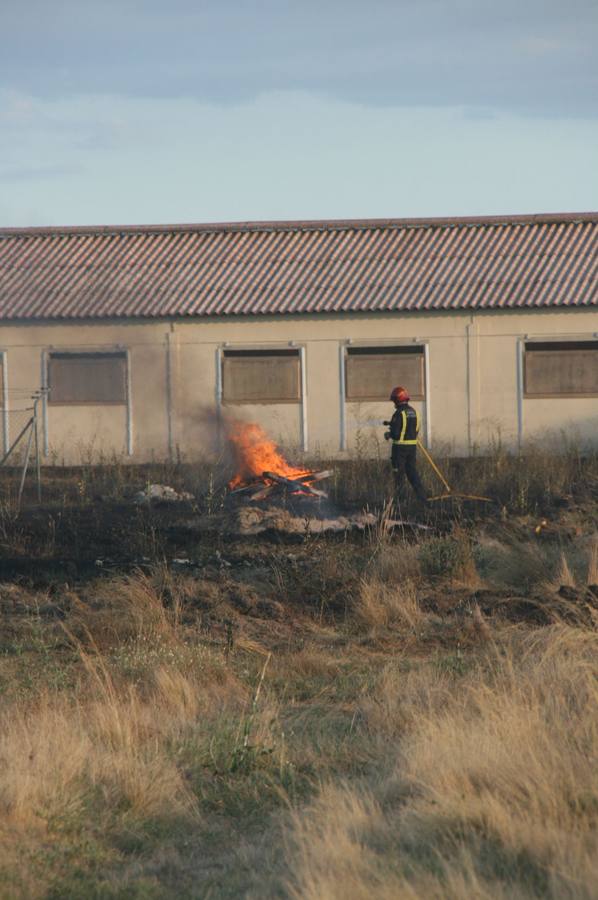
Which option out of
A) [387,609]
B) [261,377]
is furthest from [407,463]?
[387,609]

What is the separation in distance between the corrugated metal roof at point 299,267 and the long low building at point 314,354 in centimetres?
6

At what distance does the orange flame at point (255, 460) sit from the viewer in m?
19.1

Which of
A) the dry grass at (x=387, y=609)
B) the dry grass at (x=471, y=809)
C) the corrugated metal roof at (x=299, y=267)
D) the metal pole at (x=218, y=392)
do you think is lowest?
the dry grass at (x=471, y=809)

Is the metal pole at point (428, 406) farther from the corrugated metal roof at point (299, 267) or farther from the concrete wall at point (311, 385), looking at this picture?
the corrugated metal roof at point (299, 267)

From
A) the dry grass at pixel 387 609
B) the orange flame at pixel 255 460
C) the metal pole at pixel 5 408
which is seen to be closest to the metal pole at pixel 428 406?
the orange flame at pixel 255 460

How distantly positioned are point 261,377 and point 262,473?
18.8ft

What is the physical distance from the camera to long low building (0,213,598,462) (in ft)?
77.4

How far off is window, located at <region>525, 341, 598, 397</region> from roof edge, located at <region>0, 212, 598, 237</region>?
12.9 feet

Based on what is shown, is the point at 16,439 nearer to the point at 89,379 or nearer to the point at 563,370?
the point at 89,379

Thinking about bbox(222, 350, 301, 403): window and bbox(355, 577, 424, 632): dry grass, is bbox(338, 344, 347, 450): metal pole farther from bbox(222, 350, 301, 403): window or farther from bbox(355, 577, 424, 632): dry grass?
bbox(355, 577, 424, 632): dry grass

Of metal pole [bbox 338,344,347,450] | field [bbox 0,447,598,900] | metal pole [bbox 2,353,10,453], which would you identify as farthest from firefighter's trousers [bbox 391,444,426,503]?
metal pole [bbox 2,353,10,453]

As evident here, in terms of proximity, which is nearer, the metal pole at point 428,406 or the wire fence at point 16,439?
the wire fence at point 16,439

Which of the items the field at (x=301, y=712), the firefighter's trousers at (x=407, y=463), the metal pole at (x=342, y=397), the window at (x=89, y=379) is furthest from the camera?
the window at (x=89, y=379)

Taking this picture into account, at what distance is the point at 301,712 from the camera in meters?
8.45
